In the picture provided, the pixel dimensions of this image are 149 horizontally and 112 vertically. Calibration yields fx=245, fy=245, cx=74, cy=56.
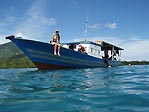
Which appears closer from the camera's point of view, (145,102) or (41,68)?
(145,102)

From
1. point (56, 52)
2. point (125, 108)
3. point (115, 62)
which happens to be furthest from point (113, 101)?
point (115, 62)

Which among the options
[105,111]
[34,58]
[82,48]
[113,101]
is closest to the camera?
[105,111]

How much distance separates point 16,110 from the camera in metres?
4.14

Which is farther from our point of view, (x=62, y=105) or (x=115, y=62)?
(x=115, y=62)

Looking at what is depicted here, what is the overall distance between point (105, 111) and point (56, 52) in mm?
14449

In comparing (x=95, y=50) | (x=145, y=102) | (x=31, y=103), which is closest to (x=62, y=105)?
(x=31, y=103)

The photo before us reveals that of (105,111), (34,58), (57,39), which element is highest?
(57,39)

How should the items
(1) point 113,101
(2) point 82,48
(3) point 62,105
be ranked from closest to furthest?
(3) point 62,105 < (1) point 113,101 < (2) point 82,48

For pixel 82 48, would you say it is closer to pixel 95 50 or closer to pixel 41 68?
pixel 95 50

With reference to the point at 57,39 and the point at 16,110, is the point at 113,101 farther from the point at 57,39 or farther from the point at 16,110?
the point at 57,39

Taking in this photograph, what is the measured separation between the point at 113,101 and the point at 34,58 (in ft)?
45.4

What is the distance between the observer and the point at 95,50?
84.1 ft

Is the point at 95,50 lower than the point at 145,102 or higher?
higher

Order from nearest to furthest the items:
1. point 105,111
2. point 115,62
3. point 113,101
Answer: point 105,111 → point 113,101 → point 115,62
